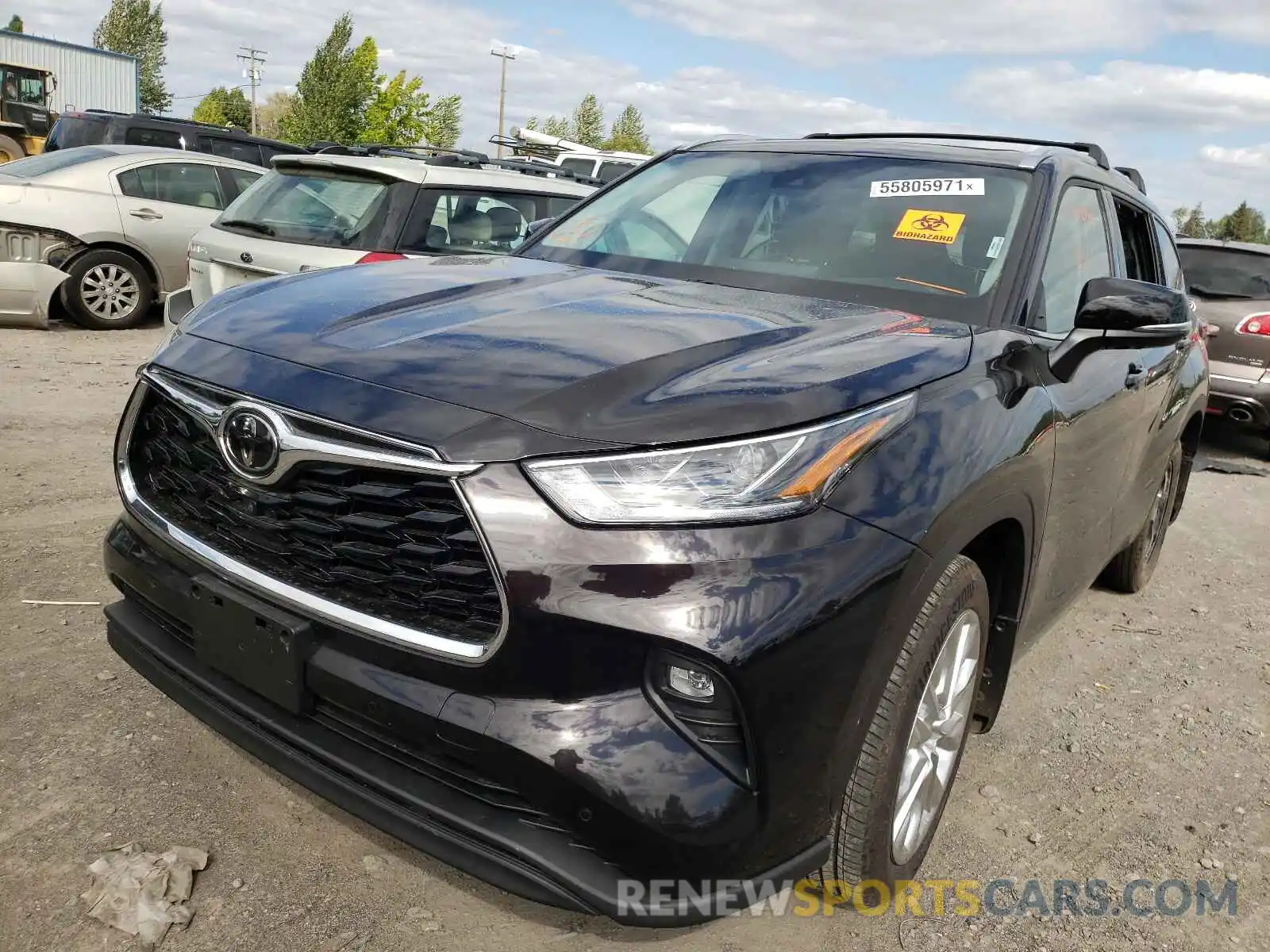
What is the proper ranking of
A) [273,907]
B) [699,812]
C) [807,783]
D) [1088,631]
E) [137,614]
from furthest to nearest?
[1088,631], [137,614], [273,907], [807,783], [699,812]

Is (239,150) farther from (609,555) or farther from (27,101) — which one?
(27,101)

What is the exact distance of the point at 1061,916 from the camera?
2.47 metres

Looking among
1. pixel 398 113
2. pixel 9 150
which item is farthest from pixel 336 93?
pixel 9 150

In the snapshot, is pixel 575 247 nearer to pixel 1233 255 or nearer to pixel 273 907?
pixel 273 907

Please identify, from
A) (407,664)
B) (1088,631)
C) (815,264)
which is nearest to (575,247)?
(815,264)

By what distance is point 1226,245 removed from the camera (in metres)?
8.62

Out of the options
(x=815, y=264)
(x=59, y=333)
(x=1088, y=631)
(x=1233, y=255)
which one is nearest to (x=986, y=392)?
(x=815, y=264)

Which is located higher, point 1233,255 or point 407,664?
point 1233,255

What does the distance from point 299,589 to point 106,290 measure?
842cm

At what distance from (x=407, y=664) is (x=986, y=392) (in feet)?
4.52

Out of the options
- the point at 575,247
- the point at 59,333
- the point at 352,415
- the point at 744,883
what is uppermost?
the point at 575,247

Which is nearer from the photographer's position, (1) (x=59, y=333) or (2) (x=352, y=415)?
(2) (x=352, y=415)

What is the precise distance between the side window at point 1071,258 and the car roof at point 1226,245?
5.79 metres

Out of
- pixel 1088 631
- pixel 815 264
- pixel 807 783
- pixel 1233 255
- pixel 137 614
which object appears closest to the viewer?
pixel 807 783
